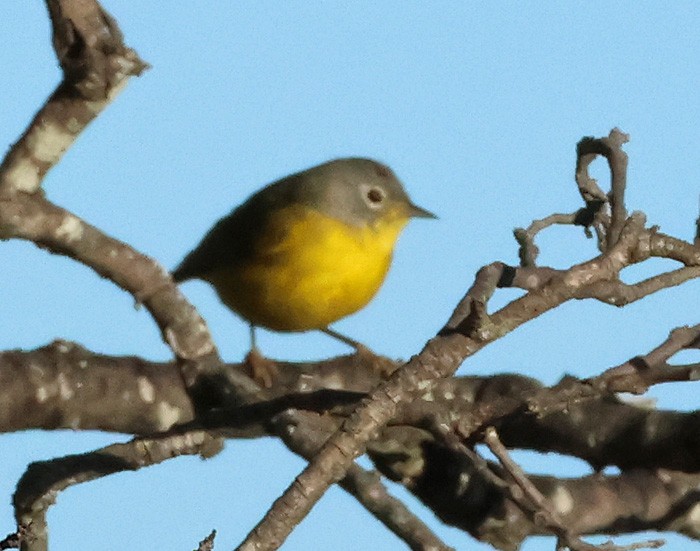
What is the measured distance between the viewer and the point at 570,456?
4418 millimetres

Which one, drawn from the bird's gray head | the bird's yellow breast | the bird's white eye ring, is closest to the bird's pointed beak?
the bird's gray head

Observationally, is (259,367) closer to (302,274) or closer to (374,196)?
(302,274)

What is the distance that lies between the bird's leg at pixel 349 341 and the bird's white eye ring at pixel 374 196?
585 millimetres

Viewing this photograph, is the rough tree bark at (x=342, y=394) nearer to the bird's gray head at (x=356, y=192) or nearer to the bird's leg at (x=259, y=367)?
the bird's leg at (x=259, y=367)

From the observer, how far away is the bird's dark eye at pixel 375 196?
546 cm

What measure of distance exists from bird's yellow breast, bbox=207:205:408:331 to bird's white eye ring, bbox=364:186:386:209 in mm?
189

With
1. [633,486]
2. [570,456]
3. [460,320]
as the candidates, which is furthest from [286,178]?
[460,320]

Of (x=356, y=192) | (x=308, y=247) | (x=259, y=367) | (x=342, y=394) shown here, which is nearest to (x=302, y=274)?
(x=308, y=247)

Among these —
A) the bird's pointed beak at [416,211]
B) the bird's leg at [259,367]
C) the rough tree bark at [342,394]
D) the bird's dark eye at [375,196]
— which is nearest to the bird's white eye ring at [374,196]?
the bird's dark eye at [375,196]

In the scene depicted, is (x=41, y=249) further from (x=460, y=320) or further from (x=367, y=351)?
(x=367, y=351)

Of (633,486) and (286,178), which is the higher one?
(286,178)

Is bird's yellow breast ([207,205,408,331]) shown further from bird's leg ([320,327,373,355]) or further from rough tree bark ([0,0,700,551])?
rough tree bark ([0,0,700,551])

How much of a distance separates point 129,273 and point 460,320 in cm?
84

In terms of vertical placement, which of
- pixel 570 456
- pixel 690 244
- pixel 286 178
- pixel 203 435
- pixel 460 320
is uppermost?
pixel 286 178
